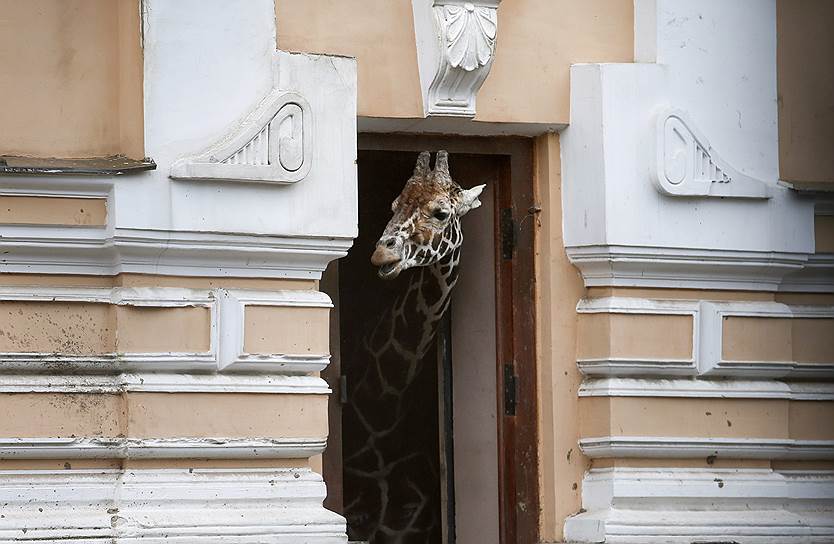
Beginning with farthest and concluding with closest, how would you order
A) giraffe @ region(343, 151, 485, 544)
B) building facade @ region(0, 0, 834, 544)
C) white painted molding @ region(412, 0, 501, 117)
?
giraffe @ region(343, 151, 485, 544), white painted molding @ region(412, 0, 501, 117), building facade @ region(0, 0, 834, 544)

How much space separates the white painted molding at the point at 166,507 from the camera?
627cm

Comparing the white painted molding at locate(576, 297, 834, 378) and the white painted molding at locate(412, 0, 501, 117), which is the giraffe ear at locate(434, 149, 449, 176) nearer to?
the white painted molding at locate(412, 0, 501, 117)

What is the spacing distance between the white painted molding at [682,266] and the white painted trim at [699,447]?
0.57m

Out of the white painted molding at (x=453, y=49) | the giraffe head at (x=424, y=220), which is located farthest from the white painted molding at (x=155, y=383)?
the white painted molding at (x=453, y=49)

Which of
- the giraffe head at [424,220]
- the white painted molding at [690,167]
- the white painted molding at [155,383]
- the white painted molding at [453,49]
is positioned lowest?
the white painted molding at [155,383]

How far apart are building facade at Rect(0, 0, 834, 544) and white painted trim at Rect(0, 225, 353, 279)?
1cm

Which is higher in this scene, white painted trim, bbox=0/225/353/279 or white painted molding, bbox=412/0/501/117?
white painted molding, bbox=412/0/501/117

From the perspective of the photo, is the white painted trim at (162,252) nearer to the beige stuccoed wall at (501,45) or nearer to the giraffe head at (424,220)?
the giraffe head at (424,220)

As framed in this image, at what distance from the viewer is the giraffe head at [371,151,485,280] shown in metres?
6.95

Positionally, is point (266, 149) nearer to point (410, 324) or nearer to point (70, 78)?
point (70, 78)

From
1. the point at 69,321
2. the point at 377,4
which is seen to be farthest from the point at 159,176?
the point at 377,4

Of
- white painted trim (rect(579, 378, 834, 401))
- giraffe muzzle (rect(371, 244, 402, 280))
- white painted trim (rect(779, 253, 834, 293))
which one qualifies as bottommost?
white painted trim (rect(579, 378, 834, 401))

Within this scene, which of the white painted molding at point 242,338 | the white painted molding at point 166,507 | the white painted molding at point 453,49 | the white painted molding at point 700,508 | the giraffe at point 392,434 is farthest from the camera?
the giraffe at point 392,434

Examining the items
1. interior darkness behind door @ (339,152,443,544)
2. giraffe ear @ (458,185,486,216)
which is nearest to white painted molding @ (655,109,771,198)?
giraffe ear @ (458,185,486,216)
